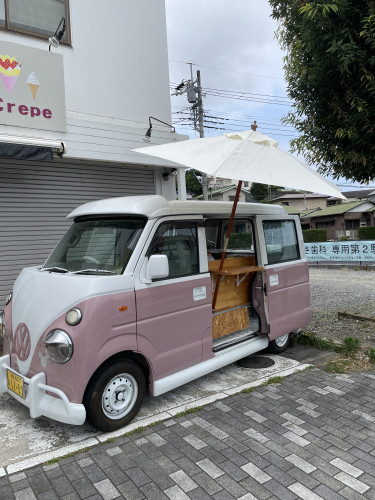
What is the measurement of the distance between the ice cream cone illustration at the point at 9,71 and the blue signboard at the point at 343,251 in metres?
14.1

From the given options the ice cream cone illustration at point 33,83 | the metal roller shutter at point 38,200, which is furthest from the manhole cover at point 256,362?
the ice cream cone illustration at point 33,83

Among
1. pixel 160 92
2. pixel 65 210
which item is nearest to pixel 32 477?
pixel 65 210

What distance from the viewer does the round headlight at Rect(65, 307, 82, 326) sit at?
2961 mm

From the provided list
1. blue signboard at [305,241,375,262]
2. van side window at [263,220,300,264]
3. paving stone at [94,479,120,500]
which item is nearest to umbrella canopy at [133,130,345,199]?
van side window at [263,220,300,264]

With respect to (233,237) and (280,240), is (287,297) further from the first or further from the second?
(233,237)

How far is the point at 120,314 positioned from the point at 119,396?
737 mm

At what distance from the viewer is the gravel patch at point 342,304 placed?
19.8 feet

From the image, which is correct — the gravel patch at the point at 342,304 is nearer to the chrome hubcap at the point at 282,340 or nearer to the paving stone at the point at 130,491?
the chrome hubcap at the point at 282,340

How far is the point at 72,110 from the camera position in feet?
22.3

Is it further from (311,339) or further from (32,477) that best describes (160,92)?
(32,477)

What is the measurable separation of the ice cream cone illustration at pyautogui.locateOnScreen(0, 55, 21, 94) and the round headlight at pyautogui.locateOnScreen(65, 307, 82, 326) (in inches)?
180

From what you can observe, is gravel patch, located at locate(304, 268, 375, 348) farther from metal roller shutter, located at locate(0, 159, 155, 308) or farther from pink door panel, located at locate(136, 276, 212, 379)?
metal roller shutter, located at locate(0, 159, 155, 308)

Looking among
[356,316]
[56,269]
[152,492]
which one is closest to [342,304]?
[356,316]

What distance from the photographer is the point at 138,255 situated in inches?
134
